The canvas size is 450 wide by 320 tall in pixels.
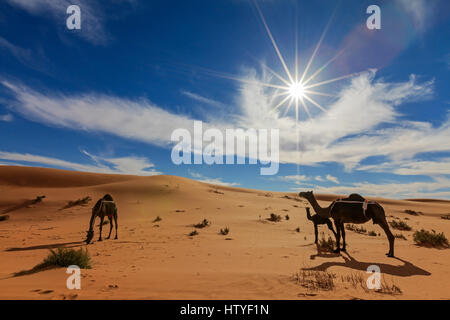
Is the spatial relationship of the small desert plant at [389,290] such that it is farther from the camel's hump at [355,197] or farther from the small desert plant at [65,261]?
the small desert plant at [65,261]

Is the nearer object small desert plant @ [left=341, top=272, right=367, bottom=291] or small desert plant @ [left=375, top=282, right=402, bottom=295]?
small desert plant @ [left=375, top=282, right=402, bottom=295]

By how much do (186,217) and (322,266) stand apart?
1401cm

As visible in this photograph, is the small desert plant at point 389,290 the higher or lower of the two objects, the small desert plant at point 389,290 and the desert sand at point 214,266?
the higher

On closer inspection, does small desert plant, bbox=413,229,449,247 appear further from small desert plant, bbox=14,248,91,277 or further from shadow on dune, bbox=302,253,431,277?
small desert plant, bbox=14,248,91,277

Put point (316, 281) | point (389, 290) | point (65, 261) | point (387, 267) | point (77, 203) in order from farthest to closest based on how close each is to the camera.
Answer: point (77, 203) → point (387, 267) → point (65, 261) → point (316, 281) → point (389, 290)

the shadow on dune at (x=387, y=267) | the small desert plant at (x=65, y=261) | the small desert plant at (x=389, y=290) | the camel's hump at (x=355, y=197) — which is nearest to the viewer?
the small desert plant at (x=389, y=290)

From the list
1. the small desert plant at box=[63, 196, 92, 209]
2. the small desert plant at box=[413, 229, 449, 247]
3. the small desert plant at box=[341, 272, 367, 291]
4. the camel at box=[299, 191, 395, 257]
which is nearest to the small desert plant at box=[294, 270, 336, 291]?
the small desert plant at box=[341, 272, 367, 291]

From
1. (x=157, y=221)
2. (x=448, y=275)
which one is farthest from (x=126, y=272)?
(x=157, y=221)

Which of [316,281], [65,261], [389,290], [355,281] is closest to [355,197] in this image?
[355,281]

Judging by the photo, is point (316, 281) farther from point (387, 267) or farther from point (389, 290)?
point (387, 267)

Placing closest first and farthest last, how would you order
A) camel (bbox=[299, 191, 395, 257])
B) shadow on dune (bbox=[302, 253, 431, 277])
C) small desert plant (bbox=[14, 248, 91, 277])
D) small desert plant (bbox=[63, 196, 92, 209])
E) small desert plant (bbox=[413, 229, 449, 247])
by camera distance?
small desert plant (bbox=[14, 248, 91, 277]) < shadow on dune (bbox=[302, 253, 431, 277]) < camel (bbox=[299, 191, 395, 257]) < small desert plant (bbox=[413, 229, 449, 247]) < small desert plant (bbox=[63, 196, 92, 209])

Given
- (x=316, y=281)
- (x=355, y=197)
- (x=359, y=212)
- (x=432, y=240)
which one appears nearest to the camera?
(x=316, y=281)

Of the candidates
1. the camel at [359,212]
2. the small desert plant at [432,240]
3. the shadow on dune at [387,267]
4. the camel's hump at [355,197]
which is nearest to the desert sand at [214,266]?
the shadow on dune at [387,267]

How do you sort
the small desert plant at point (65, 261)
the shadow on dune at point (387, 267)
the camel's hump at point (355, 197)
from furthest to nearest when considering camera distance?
the camel's hump at point (355, 197)
the shadow on dune at point (387, 267)
the small desert plant at point (65, 261)
